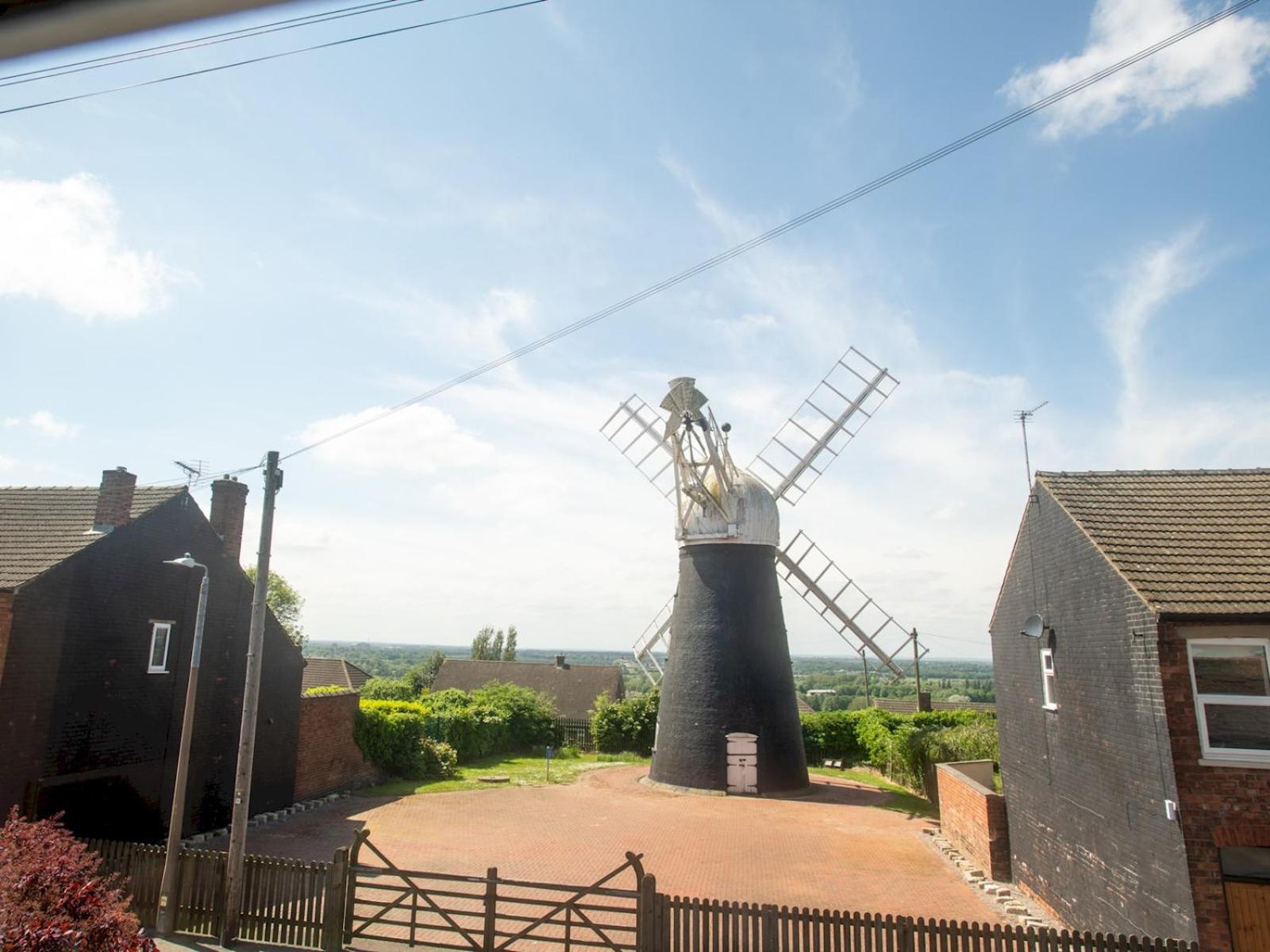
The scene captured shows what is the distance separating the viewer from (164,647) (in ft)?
58.1

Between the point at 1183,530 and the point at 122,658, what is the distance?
2026cm

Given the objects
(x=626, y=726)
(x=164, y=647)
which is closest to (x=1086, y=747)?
(x=164, y=647)

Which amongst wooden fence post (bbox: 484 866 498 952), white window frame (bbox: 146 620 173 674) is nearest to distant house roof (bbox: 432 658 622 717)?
white window frame (bbox: 146 620 173 674)

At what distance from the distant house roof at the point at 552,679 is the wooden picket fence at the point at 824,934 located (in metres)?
35.2

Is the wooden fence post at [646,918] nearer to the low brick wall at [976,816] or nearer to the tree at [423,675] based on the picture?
the low brick wall at [976,816]

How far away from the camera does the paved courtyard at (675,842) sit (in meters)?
14.6

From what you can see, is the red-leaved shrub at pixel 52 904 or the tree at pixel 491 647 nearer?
the red-leaved shrub at pixel 52 904

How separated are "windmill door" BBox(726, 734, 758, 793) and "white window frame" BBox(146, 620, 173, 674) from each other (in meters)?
15.6

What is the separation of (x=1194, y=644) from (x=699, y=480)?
1522cm

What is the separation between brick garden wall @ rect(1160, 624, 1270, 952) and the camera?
30.3 ft

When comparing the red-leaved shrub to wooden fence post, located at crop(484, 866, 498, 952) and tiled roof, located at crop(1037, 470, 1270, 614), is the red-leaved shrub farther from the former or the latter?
tiled roof, located at crop(1037, 470, 1270, 614)

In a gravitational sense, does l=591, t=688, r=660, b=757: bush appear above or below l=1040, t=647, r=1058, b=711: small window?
below

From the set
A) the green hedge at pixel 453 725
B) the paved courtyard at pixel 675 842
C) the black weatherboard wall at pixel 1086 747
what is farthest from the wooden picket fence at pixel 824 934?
the green hedge at pixel 453 725

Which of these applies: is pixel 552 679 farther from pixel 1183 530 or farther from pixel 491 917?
pixel 1183 530
